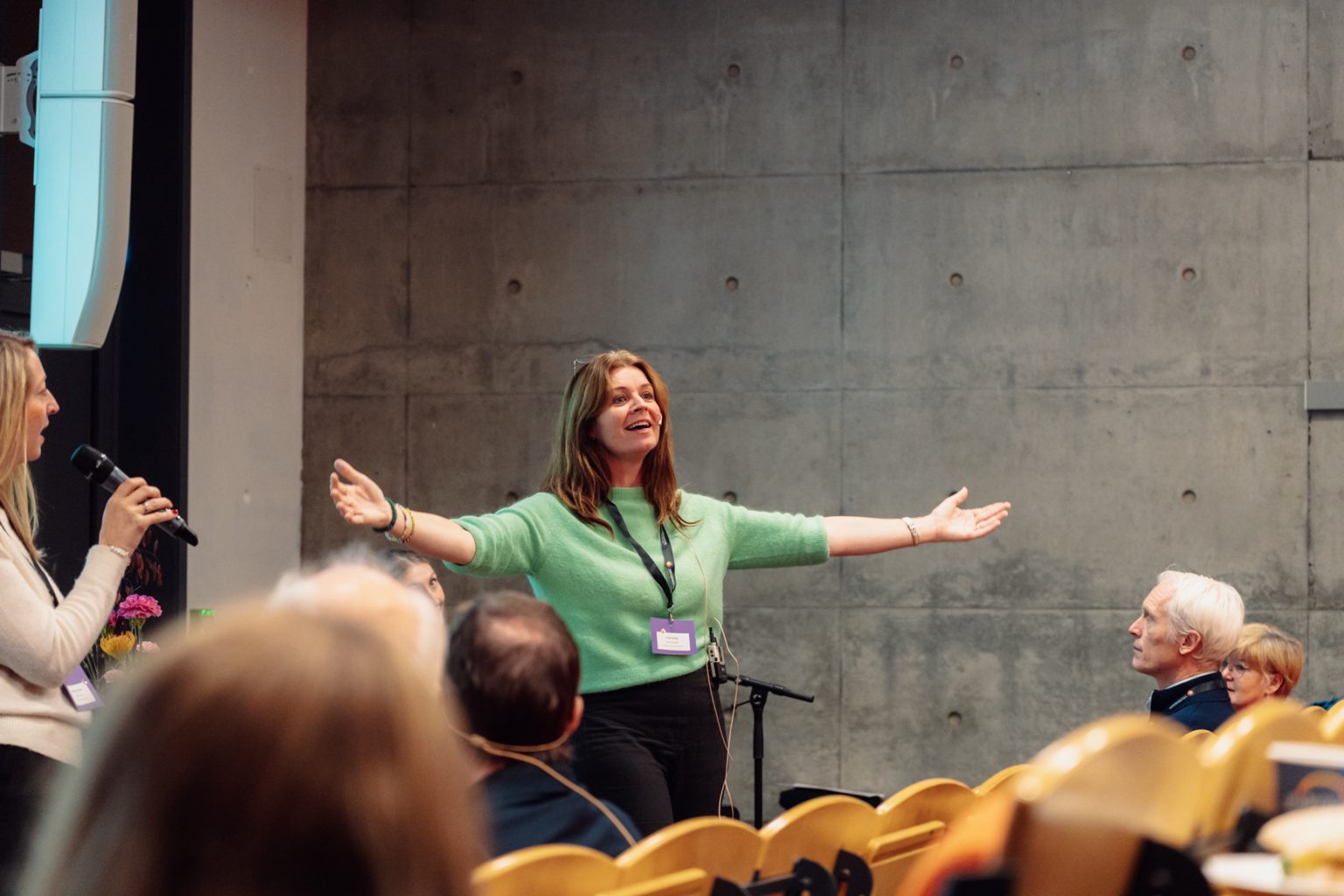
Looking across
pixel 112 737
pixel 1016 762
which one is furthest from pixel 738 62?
pixel 112 737

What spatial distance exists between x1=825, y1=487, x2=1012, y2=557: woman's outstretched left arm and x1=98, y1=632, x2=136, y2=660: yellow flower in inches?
70.2

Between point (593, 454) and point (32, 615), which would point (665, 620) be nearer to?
point (593, 454)

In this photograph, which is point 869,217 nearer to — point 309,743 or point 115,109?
point 115,109

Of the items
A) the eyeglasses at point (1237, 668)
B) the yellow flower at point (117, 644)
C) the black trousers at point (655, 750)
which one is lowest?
the black trousers at point (655, 750)

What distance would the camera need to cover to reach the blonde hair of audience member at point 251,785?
59 cm

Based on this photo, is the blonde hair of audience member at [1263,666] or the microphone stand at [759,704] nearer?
the blonde hair of audience member at [1263,666]

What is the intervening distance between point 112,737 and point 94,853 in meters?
0.05

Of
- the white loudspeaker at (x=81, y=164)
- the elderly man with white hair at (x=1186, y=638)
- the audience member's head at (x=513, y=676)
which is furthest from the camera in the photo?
the white loudspeaker at (x=81, y=164)

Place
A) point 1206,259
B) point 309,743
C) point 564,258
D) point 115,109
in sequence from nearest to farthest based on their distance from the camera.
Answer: point 309,743 < point 115,109 < point 1206,259 < point 564,258

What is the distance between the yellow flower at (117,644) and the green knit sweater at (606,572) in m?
1.10

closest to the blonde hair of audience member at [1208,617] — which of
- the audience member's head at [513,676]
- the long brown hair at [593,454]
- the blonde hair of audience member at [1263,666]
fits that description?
the blonde hair of audience member at [1263,666]

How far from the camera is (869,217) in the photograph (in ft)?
19.4

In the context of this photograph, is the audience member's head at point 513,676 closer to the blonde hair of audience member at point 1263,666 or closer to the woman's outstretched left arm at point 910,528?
the woman's outstretched left arm at point 910,528

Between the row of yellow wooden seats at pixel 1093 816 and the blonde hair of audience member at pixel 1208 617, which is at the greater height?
the row of yellow wooden seats at pixel 1093 816
